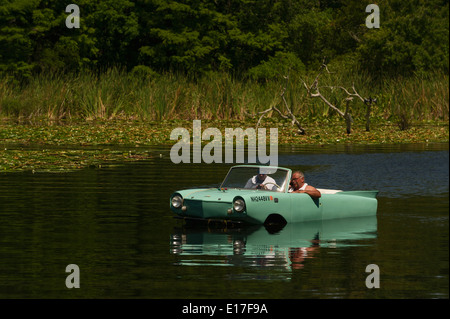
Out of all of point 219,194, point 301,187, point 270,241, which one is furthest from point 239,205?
point 301,187

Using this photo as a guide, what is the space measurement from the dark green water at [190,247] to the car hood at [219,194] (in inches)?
23.6

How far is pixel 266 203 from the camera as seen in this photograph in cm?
1825

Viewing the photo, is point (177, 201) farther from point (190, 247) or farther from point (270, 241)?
point (190, 247)

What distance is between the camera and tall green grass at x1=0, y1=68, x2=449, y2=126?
53.7 m

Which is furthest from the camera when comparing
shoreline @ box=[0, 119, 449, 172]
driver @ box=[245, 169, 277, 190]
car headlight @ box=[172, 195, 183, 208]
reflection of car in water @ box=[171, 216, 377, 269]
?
shoreline @ box=[0, 119, 449, 172]

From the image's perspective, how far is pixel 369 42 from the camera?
6594 cm

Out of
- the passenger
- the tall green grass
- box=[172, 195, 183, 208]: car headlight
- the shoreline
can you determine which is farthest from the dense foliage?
box=[172, 195, 183, 208]: car headlight

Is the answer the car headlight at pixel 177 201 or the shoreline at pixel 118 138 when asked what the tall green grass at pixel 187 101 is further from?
the car headlight at pixel 177 201

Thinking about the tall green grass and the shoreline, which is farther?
the tall green grass

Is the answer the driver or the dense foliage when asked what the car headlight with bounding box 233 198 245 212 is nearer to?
the driver

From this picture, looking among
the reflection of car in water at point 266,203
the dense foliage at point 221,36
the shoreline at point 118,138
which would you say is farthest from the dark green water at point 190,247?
the dense foliage at point 221,36

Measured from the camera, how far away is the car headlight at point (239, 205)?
17875mm

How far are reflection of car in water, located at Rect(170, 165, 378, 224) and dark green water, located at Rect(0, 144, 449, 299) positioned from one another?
0.25 m

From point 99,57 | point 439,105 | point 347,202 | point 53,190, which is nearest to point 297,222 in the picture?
point 347,202
